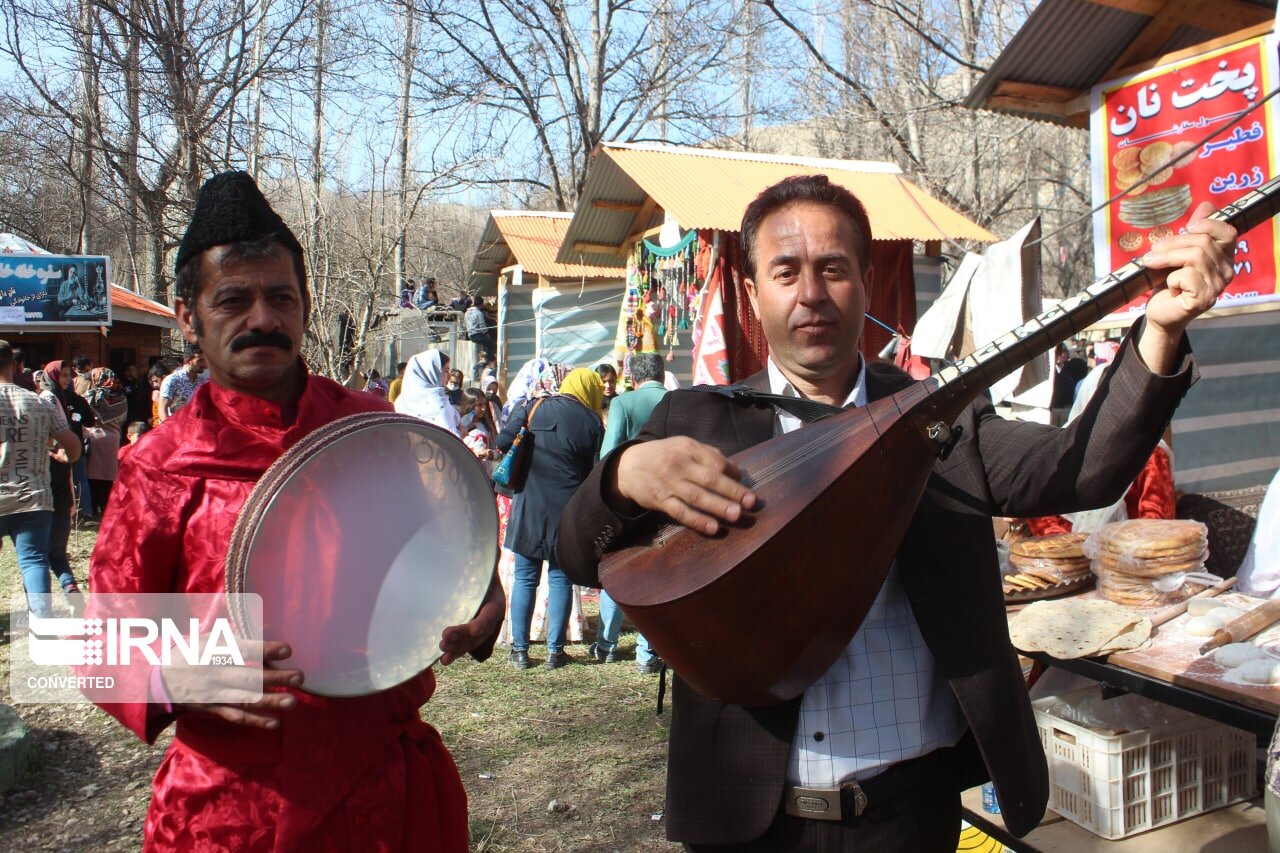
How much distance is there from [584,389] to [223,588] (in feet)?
14.6

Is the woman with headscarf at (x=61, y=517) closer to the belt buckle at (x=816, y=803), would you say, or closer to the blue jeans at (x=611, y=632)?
the blue jeans at (x=611, y=632)

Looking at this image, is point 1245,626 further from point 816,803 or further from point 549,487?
A: point 549,487

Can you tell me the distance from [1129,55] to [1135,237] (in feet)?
3.41

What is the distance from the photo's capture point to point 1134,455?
4.25 ft

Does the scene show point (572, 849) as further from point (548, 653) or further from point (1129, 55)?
point (1129, 55)

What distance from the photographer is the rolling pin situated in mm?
2738

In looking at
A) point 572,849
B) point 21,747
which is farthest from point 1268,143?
point 21,747

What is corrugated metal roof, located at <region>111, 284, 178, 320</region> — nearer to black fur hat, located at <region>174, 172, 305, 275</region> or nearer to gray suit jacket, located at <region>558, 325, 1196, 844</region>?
black fur hat, located at <region>174, 172, 305, 275</region>

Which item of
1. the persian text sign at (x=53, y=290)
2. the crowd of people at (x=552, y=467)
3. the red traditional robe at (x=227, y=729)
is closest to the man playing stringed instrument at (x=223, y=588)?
the red traditional robe at (x=227, y=729)

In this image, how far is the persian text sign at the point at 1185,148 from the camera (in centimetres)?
443

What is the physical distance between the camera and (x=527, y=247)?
12.7m

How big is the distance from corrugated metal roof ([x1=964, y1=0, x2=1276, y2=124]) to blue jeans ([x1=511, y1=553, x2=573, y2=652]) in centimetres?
387

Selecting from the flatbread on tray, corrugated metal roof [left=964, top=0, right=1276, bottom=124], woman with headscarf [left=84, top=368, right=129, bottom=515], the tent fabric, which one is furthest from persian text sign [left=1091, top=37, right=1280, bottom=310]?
woman with headscarf [left=84, top=368, right=129, bottom=515]

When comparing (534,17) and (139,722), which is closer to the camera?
(139,722)
